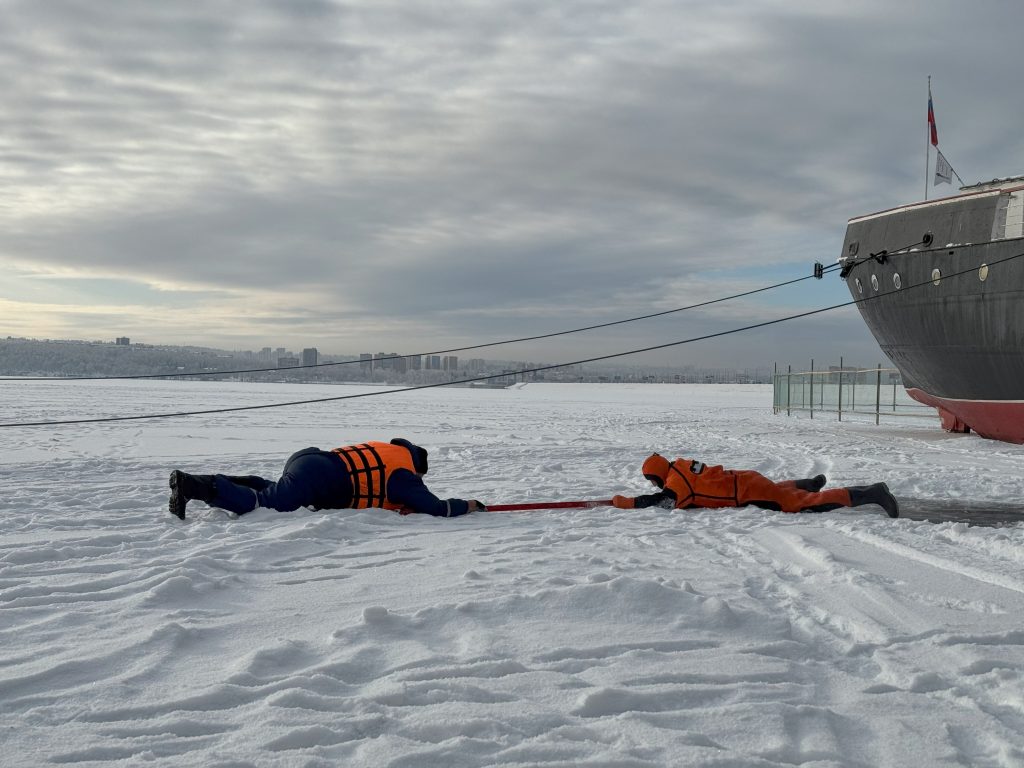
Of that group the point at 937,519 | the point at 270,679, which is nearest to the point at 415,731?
the point at 270,679

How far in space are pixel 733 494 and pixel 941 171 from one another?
13.8 metres

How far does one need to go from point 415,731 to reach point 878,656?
6.52ft

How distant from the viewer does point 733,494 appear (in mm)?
7355

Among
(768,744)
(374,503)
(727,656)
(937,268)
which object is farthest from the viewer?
(937,268)

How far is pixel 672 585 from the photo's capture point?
4320 millimetres

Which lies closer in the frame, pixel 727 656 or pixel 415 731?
pixel 415 731

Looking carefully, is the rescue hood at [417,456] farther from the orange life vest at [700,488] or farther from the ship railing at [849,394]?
the ship railing at [849,394]

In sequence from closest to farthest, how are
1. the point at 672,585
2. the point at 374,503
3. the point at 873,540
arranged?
the point at 672,585 < the point at 873,540 < the point at 374,503

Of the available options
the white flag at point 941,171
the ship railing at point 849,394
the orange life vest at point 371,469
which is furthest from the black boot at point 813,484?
the ship railing at point 849,394

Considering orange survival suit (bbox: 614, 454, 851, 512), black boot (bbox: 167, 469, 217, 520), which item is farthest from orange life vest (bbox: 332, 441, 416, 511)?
orange survival suit (bbox: 614, 454, 851, 512)

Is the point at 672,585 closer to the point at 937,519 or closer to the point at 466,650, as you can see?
the point at 466,650

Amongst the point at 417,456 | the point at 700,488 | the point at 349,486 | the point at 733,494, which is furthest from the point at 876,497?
the point at 349,486

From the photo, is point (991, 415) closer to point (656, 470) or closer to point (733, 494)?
point (733, 494)

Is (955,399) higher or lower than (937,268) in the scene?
lower
